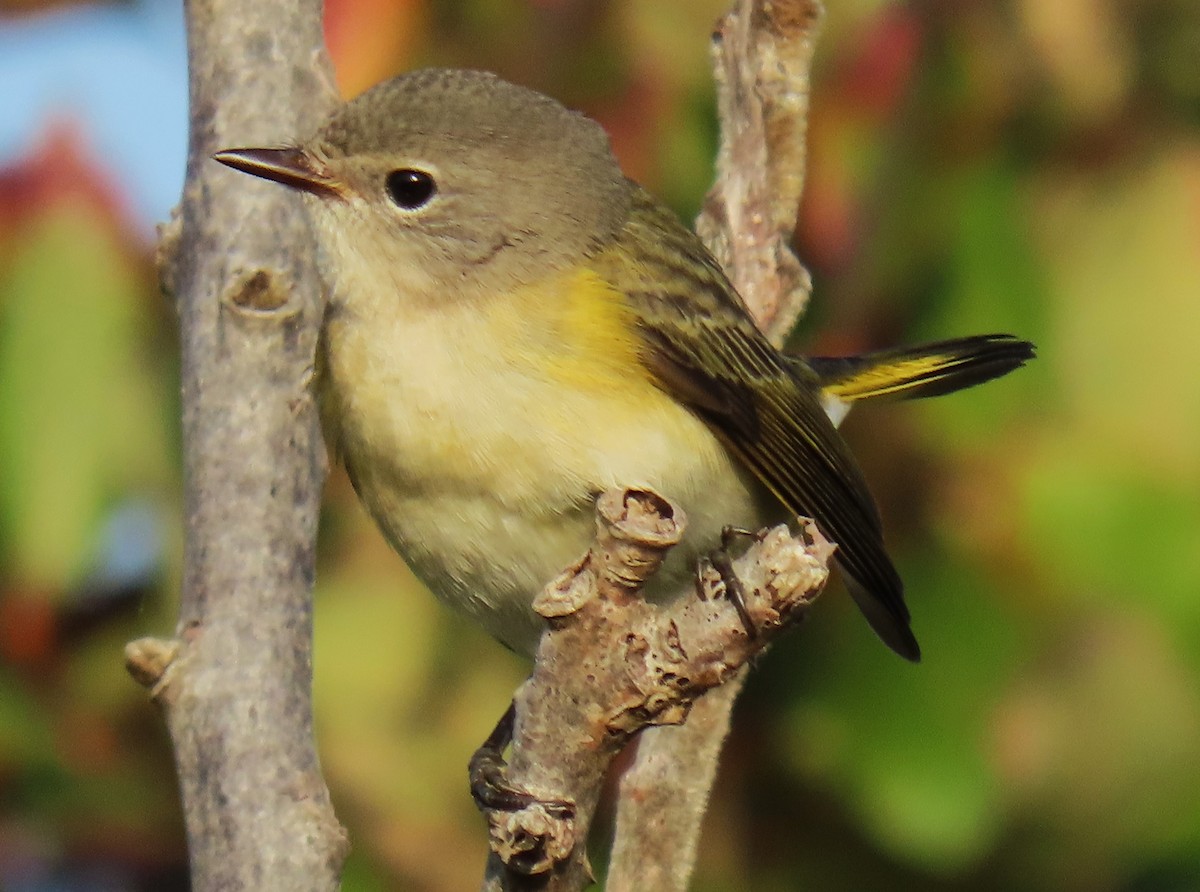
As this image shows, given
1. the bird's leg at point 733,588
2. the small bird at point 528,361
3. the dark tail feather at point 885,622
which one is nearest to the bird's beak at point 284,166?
the small bird at point 528,361

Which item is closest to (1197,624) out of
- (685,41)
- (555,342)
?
(555,342)

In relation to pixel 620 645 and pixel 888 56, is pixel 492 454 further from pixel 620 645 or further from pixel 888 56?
pixel 888 56

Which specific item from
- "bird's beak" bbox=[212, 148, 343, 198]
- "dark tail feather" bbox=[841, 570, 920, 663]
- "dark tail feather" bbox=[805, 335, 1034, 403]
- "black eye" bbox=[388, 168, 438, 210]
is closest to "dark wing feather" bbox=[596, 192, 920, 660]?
"dark tail feather" bbox=[841, 570, 920, 663]

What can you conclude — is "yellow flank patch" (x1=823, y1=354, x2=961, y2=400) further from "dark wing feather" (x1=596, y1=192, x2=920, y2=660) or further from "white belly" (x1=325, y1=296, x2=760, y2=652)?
"white belly" (x1=325, y1=296, x2=760, y2=652)

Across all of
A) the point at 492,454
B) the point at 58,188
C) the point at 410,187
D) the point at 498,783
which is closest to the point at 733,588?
the point at 498,783

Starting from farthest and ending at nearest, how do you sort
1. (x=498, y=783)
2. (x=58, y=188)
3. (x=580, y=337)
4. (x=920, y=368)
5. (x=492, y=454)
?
(x=920, y=368) → (x=58, y=188) → (x=580, y=337) → (x=492, y=454) → (x=498, y=783)
